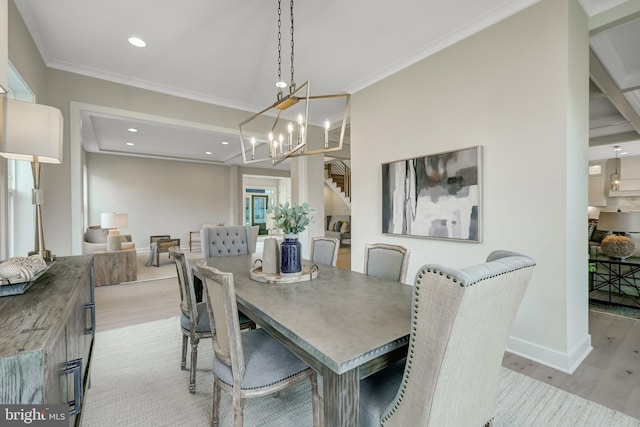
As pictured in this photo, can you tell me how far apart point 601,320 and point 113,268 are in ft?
21.8

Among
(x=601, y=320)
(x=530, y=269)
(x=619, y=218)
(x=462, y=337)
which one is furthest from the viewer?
(x=619, y=218)

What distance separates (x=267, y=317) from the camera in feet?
4.52

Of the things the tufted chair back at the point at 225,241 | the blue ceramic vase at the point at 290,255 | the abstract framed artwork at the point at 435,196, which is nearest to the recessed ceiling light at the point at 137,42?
the tufted chair back at the point at 225,241

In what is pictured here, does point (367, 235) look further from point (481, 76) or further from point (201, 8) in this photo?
point (201, 8)

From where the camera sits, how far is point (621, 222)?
3393 millimetres

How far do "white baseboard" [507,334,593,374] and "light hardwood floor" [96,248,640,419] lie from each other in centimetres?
4

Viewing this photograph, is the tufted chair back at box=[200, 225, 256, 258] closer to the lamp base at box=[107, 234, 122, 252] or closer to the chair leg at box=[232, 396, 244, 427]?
the chair leg at box=[232, 396, 244, 427]

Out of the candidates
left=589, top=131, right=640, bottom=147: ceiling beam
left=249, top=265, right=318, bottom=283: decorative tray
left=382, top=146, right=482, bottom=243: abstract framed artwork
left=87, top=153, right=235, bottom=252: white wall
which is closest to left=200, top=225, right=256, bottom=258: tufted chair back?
left=249, top=265, right=318, bottom=283: decorative tray

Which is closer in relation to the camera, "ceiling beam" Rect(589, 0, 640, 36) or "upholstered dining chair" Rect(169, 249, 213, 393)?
"upholstered dining chair" Rect(169, 249, 213, 393)

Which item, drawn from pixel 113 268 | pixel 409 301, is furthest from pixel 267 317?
pixel 113 268

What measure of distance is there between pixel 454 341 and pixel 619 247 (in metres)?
3.94

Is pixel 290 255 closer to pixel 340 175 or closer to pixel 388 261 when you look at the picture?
pixel 388 261

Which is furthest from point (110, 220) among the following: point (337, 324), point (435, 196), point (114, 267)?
point (337, 324)

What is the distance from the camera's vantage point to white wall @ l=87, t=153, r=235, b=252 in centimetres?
809
